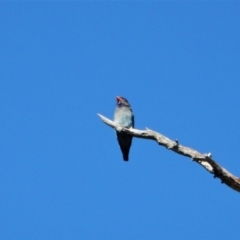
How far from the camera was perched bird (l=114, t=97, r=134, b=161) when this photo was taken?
14.2 metres

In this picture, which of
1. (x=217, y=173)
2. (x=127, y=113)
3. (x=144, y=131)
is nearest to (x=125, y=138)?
(x=127, y=113)

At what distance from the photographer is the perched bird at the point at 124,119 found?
1417cm

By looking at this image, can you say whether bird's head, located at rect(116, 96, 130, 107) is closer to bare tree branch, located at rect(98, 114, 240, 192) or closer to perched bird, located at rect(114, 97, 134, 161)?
perched bird, located at rect(114, 97, 134, 161)

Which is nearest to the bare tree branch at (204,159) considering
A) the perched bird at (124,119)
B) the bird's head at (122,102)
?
the perched bird at (124,119)

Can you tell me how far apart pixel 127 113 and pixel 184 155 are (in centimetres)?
502

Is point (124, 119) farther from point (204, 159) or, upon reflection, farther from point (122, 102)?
point (204, 159)

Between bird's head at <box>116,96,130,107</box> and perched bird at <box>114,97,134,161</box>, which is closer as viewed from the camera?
perched bird at <box>114,97,134,161</box>

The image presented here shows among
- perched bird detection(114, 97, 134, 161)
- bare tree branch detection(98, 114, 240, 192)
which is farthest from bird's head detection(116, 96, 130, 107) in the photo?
bare tree branch detection(98, 114, 240, 192)

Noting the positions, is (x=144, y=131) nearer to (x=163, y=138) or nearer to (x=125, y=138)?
(x=163, y=138)

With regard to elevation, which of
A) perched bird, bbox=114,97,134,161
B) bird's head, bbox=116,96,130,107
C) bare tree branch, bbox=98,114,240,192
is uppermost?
bird's head, bbox=116,96,130,107

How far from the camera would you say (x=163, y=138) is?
31.6 ft

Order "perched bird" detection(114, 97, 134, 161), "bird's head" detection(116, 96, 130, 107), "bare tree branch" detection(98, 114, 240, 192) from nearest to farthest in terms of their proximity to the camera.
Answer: "bare tree branch" detection(98, 114, 240, 192) < "perched bird" detection(114, 97, 134, 161) < "bird's head" detection(116, 96, 130, 107)

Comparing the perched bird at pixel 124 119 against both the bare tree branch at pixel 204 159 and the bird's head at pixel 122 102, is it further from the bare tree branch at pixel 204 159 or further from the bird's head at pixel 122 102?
the bare tree branch at pixel 204 159

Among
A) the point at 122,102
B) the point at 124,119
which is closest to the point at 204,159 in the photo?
the point at 124,119
